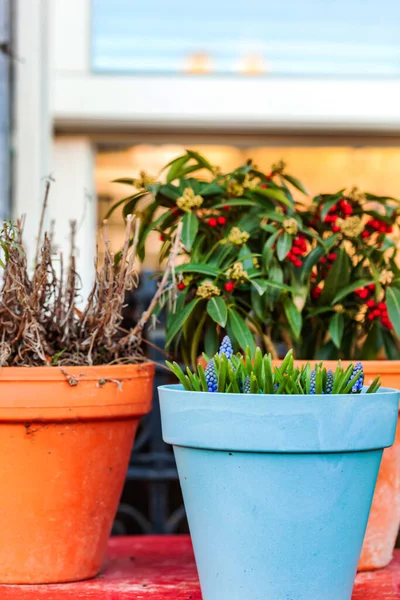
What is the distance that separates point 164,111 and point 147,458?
0.99m

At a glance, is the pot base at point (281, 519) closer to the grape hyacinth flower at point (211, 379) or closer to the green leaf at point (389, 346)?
the grape hyacinth flower at point (211, 379)

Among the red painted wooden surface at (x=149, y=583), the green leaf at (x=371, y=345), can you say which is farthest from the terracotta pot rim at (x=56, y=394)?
the green leaf at (x=371, y=345)

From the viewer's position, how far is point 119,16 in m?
2.39

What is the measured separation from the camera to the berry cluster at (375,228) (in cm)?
138

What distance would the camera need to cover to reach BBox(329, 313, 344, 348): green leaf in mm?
1253

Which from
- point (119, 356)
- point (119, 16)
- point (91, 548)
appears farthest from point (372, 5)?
point (91, 548)

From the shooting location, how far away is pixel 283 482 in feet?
3.11

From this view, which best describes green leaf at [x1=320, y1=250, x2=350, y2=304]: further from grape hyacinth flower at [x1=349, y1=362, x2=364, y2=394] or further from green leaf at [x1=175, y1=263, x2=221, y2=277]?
grape hyacinth flower at [x1=349, y1=362, x2=364, y2=394]

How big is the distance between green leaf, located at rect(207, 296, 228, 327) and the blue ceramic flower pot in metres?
0.21

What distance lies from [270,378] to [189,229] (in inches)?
14.5

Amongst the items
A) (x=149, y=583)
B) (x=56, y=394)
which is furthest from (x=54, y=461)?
(x=149, y=583)

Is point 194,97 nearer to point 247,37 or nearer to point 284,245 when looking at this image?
point 247,37

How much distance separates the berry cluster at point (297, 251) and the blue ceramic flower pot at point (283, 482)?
354mm

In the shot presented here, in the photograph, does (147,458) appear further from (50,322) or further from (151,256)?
(50,322)
